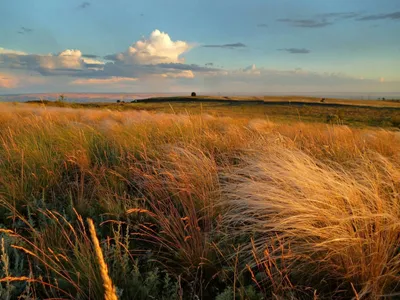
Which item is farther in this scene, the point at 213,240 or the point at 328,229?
the point at 213,240

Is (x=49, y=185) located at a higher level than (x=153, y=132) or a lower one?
lower

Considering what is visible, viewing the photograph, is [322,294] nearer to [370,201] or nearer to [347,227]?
[347,227]

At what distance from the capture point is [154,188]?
292cm

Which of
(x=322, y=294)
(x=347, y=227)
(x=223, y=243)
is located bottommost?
(x=322, y=294)

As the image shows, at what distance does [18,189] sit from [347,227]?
3.04m

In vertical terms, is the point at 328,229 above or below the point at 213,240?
above

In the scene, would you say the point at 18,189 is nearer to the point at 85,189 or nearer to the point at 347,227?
the point at 85,189

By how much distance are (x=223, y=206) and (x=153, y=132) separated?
3.18 meters

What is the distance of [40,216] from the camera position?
2.71 metres

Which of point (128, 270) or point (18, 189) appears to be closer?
point (128, 270)

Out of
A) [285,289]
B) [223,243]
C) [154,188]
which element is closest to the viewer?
[285,289]

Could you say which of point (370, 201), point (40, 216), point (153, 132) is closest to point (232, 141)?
point (153, 132)

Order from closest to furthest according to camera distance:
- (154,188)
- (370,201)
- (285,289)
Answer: (285,289) < (370,201) < (154,188)

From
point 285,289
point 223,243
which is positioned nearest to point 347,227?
point 285,289
